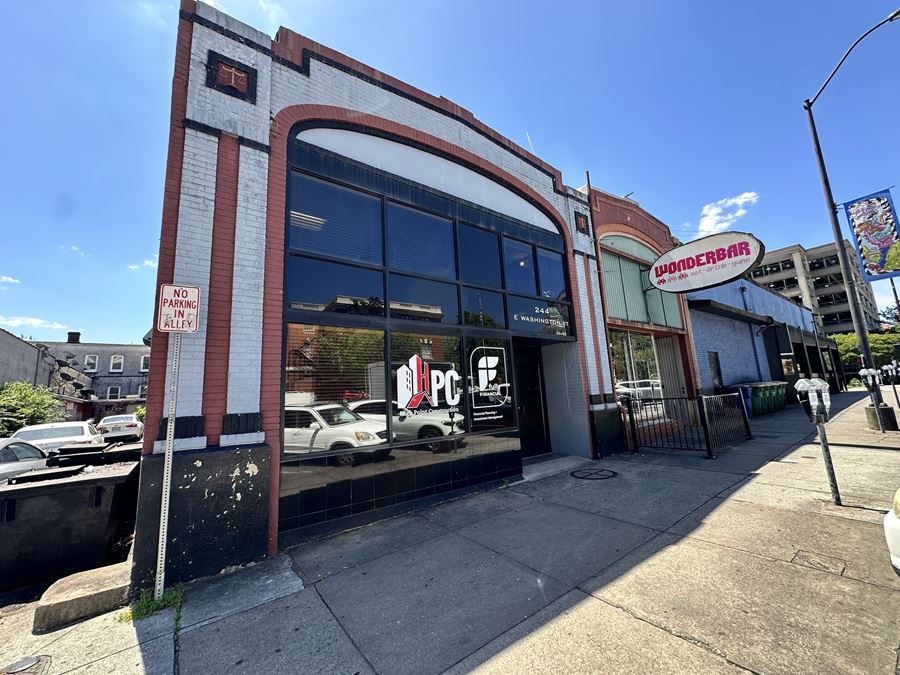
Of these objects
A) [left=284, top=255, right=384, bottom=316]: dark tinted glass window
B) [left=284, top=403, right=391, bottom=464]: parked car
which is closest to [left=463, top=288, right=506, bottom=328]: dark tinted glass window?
[left=284, top=255, right=384, bottom=316]: dark tinted glass window

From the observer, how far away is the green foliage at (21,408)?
15.7 meters

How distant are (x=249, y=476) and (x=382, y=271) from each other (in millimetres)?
3608

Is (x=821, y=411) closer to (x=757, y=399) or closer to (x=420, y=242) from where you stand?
(x=420, y=242)

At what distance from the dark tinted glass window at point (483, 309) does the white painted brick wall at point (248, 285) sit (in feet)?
12.1

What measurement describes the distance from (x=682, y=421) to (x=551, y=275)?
16.7 feet

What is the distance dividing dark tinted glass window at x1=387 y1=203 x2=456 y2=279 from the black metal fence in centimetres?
619

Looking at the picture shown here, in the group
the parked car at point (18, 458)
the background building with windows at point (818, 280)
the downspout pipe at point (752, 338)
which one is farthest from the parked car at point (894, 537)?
the background building with windows at point (818, 280)

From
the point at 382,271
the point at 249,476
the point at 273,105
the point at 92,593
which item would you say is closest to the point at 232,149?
the point at 273,105

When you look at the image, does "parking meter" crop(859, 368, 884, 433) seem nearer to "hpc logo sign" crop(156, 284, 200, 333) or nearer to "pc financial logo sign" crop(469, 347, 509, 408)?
"pc financial logo sign" crop(469, 347, 509, 408)

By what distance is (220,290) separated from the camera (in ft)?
15.8

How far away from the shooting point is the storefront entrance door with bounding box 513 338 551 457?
30.7 feet

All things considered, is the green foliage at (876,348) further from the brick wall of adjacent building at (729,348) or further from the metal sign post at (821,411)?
the metal sign post at (821,411)

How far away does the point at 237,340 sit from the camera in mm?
4820

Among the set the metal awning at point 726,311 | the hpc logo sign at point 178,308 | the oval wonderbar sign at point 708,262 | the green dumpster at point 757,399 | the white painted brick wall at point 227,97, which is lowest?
the green dumpster at point 757,399
